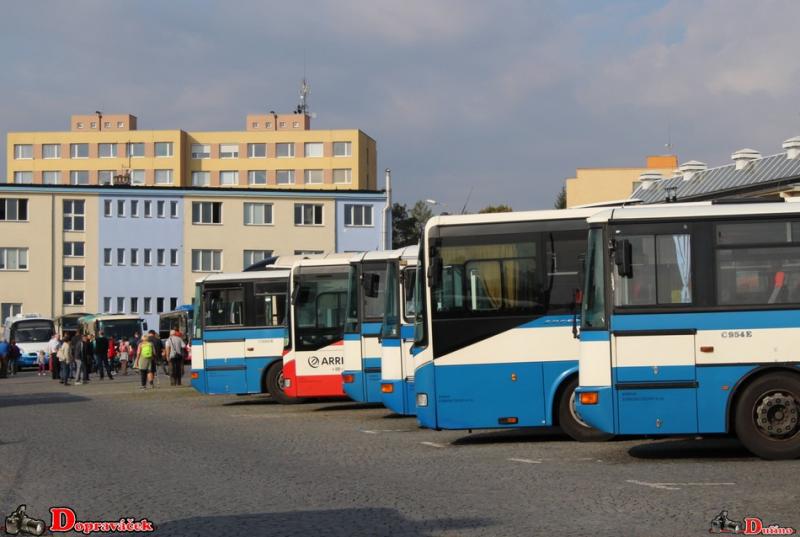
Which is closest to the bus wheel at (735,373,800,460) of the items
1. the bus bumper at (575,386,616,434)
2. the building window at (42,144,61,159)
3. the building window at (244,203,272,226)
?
the bus bumper at (575,386,616,434)

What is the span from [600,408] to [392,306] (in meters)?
7.30

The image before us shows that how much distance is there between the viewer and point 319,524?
10.3 metres

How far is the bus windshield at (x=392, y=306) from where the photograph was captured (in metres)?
21.6

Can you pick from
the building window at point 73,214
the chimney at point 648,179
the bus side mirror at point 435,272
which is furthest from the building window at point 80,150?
the bus side mirror at point 435,272

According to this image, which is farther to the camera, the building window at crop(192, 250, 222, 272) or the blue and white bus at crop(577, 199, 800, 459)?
the building window at crop(192, 250, 222, 272)

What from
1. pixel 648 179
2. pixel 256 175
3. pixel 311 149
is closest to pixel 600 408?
pixel 648 179

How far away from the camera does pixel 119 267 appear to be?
8594 cm

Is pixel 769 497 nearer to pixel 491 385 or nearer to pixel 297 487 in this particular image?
pixel 297 487

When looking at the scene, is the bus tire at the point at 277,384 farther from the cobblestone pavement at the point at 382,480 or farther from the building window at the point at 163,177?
the building window at the point at 163,177

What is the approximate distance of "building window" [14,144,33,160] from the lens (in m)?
118

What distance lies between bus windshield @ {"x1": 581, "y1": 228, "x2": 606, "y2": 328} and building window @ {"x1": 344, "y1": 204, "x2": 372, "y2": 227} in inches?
2835

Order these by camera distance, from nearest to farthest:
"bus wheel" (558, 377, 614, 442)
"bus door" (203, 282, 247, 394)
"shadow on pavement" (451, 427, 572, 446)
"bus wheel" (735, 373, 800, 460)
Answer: "bus wheel" (735, 373, 800, 460) → "bus wheel" (558, 377, 614, 442) → "shadow on pavement" (451, 427, 572, 446) → "bus door" (203, 282, 247, 394)

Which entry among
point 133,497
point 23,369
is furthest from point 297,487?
point 23,369

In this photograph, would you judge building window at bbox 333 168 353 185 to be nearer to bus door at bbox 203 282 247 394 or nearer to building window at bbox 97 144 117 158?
building window at bbox 97 144 117 158
